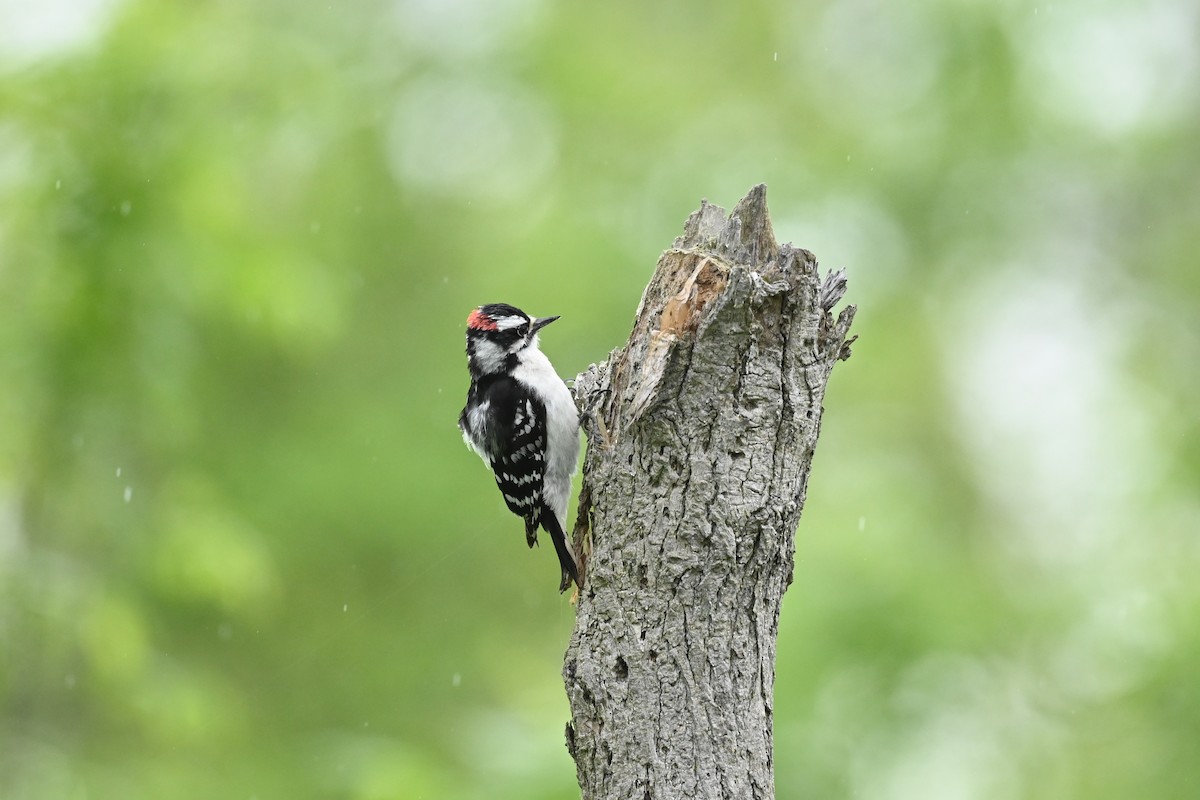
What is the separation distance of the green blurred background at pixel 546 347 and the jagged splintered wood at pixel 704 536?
3547 millimetres

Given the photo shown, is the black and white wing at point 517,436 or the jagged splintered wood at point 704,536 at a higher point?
the black and white wing at point 517,436

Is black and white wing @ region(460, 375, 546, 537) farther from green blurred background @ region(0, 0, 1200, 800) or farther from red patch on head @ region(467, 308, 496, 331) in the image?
green blurred background @ region(0, 0, 1200, 800)

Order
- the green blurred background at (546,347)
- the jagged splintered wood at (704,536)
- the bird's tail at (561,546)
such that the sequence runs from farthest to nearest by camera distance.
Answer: the green blurred background at (546,347)
the bird's tail at (561,546)
the jagged splintered wood at (704,536)

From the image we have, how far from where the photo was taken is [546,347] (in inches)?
412

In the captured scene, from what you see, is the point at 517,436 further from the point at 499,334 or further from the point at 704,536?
the point at 704,536

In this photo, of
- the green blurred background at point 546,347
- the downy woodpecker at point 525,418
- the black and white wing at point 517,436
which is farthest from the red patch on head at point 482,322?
the green blurred background at point 546,347

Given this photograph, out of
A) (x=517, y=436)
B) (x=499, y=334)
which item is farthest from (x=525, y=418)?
(x=499, y=334)

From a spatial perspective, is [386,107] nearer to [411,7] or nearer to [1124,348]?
[411,7]

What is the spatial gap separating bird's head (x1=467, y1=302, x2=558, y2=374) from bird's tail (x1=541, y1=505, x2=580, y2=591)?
0.75m

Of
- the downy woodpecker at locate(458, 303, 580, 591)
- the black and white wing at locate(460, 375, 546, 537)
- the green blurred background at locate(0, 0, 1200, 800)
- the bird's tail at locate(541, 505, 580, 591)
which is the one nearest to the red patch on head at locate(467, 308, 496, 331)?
the downy woodpecker at locate(458, 303, 580, 591)

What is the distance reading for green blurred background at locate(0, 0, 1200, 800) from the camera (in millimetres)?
7398

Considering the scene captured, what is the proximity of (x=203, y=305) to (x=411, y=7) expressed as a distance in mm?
4356

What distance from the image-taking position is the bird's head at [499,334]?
598 cm

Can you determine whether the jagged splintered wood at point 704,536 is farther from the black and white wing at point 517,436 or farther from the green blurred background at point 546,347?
the green blurred background at point 546,347
